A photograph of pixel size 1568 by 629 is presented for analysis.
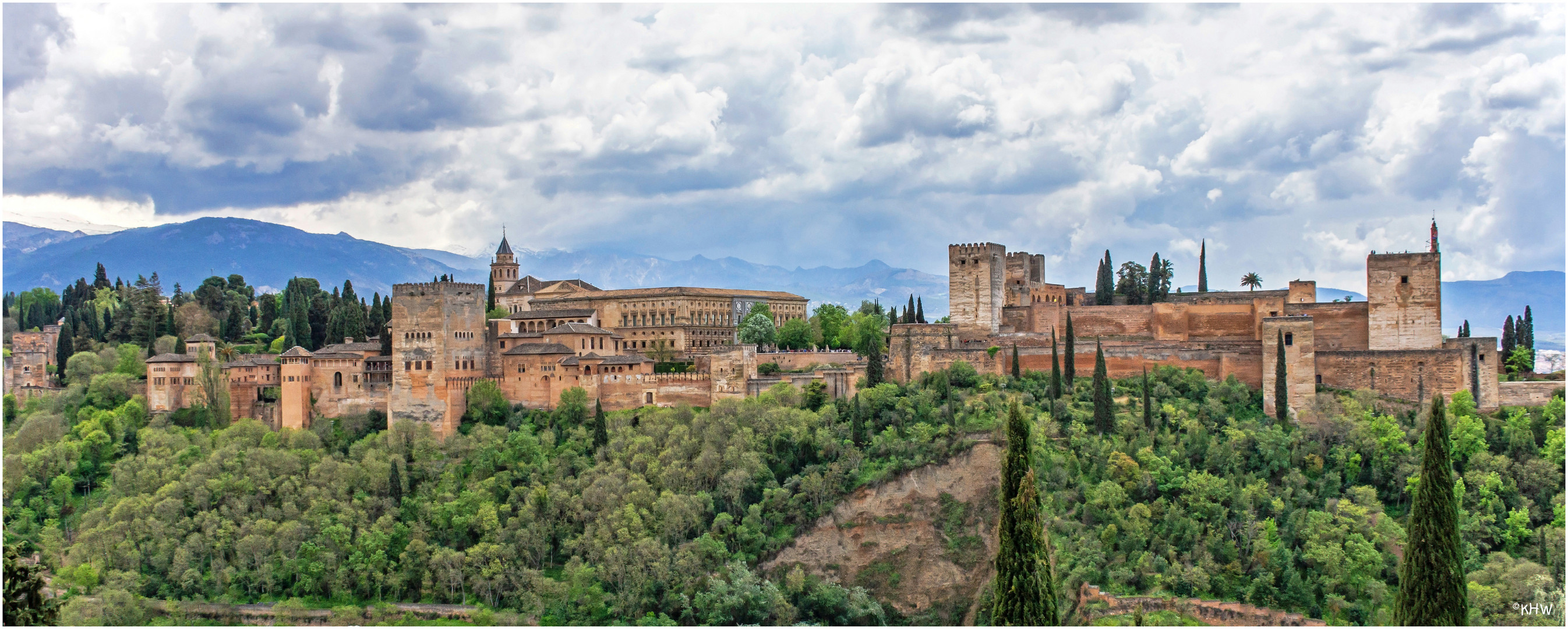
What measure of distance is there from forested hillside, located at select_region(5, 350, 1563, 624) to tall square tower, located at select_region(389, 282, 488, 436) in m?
0.89

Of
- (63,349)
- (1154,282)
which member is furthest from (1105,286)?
(63,349)

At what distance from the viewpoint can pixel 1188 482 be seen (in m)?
35.0

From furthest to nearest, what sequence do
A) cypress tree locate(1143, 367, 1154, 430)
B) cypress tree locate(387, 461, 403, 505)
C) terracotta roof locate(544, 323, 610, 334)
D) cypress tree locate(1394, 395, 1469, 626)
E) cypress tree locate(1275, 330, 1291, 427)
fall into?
1. terracotta roof locate(544, 323, 610, 334)
2. cypress tree locate(387, 461, 403, 505)
3. cypress tree locate(1275, 330, 1291, 427)
4. cypress tree locate(1143, 367, 1154, 430)
5. cypress tree locate(1394, 395, 1469, 626)

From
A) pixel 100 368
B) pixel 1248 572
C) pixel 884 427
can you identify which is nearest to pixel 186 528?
pixel 100 368

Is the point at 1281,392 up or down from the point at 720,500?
up

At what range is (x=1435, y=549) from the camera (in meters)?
22.9

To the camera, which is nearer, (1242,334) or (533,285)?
(1242,334)

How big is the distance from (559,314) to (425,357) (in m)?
12.0

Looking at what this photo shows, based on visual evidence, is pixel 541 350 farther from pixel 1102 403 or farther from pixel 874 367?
pixel 1102 403

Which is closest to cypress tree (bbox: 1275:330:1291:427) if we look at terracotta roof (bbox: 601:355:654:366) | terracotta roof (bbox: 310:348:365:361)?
terracotta roof (bbox: 601:355:654:366)

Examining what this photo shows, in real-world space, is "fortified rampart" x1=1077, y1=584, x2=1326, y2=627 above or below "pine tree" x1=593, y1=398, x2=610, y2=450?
below

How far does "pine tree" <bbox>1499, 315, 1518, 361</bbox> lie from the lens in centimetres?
4462

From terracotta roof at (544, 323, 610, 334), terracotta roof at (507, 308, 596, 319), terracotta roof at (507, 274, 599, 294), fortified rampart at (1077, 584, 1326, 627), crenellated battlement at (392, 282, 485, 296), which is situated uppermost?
terracotta roof at (507, 274, 599, 294)

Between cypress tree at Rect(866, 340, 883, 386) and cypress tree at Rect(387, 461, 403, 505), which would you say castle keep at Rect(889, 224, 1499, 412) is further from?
cypress tree at Rect(387, 461, 403, 505)
